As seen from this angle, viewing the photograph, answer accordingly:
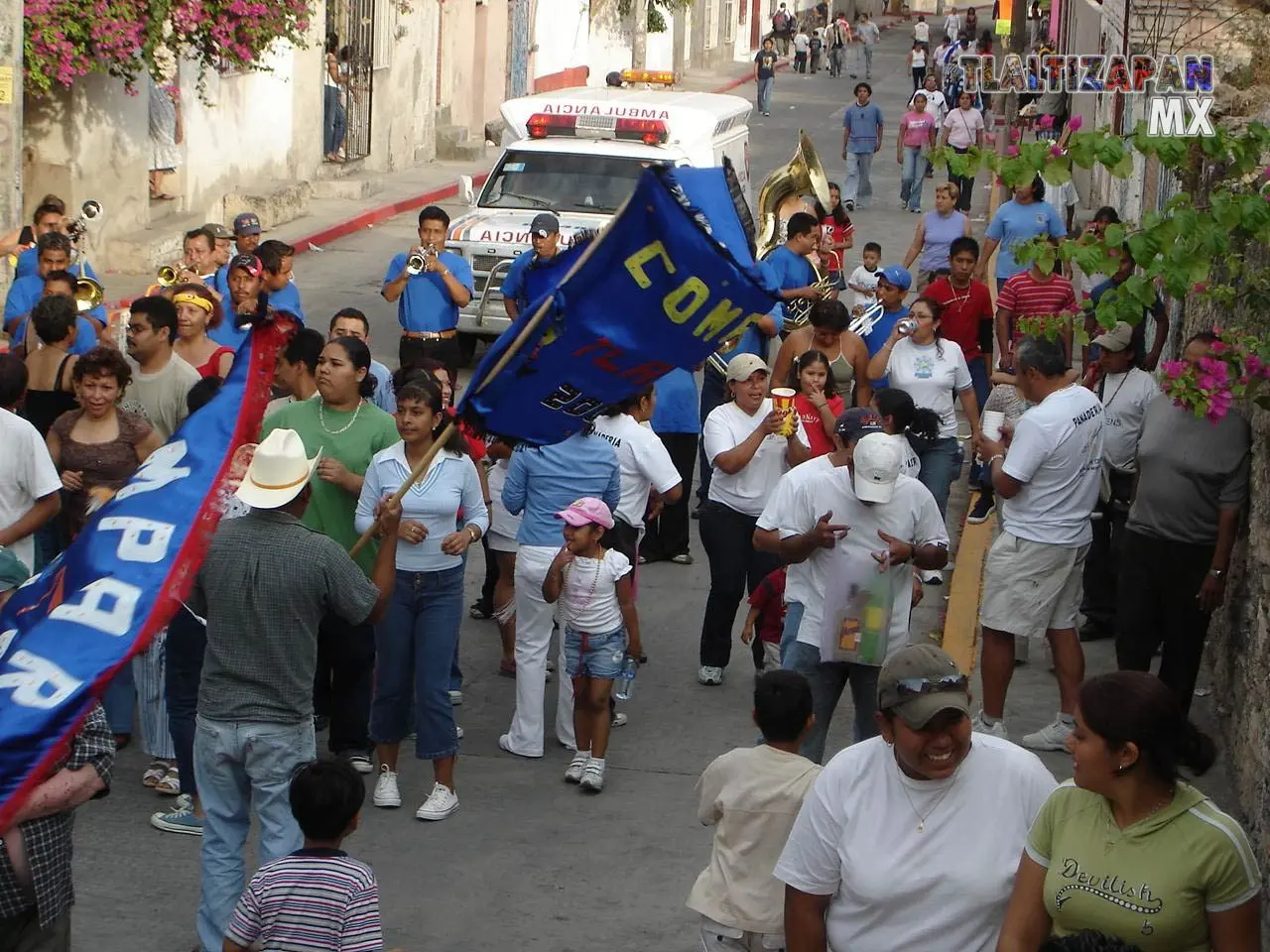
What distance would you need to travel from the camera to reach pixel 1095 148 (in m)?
6.45

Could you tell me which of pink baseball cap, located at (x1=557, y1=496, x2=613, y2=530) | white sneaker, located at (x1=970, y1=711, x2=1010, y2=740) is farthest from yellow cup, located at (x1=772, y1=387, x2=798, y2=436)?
white sneaker, located at (x1=970, y1=711, x2=1010, y2=740)

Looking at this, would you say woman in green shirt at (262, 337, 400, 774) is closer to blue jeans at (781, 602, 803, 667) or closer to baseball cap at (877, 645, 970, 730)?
blue jeans at (781, 602, 803, 667)

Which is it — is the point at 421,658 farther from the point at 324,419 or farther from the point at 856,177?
the point at 856,177

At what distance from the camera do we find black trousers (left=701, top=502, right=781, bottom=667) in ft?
31.4

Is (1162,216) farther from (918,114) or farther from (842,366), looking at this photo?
(918,114)

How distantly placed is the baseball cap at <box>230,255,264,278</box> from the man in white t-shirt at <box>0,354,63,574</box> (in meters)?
3.35

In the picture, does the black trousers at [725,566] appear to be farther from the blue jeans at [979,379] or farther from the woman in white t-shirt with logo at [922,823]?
the woman in white t-shirt with logo at [922,823]

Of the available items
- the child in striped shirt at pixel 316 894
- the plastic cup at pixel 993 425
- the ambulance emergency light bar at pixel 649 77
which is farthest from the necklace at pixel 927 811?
the ambulance emergency light bar at pixel 649 77

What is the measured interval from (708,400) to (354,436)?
462 cm

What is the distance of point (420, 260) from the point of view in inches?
509

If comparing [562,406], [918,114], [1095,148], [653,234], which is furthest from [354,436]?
[918,114]

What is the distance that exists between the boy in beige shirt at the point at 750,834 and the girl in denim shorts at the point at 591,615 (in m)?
2.59

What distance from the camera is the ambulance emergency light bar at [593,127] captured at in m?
18.1

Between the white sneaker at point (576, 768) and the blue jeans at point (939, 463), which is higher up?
the blue jeans at point (939, 463)
